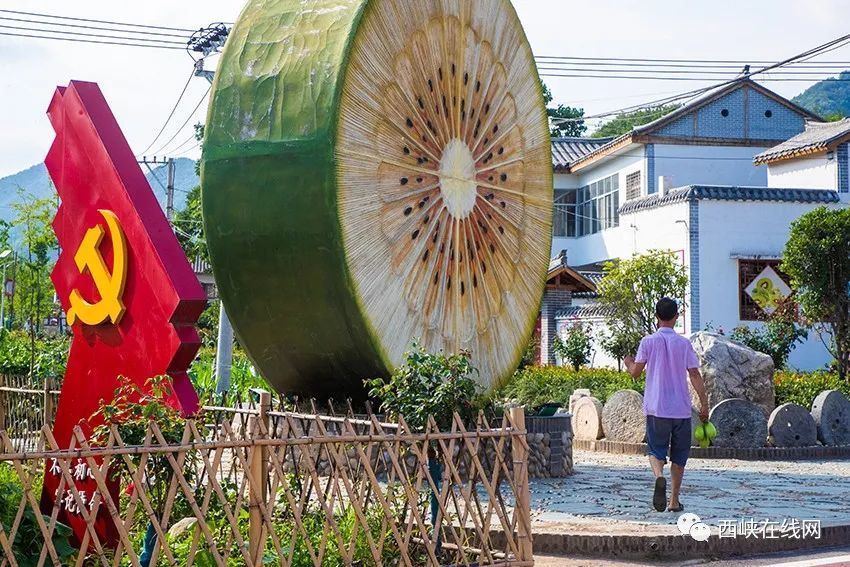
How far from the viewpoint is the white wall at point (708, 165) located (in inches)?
1183

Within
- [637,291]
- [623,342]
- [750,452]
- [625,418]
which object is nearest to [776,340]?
[637,291]

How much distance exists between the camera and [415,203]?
9.30 meters

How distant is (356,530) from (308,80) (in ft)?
13.6

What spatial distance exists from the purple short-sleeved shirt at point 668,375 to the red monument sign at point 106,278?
364 centimetres

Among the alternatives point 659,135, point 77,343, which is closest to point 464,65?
point 77,343

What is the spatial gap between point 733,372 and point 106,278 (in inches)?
368

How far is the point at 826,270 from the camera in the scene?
1891cm

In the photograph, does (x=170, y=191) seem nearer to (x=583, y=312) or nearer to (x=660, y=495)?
(x=583, y=312)

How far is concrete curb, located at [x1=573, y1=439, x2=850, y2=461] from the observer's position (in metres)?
12.8

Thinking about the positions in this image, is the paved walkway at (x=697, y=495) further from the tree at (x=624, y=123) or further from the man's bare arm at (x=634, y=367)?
the tree at (x=624, y=123)

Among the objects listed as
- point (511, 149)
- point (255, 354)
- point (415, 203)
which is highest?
point (511, 149)

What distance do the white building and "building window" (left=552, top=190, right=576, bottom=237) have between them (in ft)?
0.10

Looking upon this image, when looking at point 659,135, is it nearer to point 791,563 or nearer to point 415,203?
point 415,203

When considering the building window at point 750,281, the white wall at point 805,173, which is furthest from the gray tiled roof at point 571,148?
the building window at point 750,281
